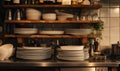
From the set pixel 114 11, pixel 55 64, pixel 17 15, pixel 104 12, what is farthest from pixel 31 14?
pixel 114 11

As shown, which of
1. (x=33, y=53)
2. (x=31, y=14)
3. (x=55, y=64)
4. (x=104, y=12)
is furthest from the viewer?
(x=104, y=12)

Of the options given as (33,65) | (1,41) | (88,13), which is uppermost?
(88,13)

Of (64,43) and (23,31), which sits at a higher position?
(23,31)

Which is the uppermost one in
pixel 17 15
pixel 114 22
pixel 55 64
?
pixel 17 15

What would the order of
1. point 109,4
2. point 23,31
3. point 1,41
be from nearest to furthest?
point 23,31 < point 1,41 < point 109,4

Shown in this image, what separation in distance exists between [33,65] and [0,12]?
81 cm

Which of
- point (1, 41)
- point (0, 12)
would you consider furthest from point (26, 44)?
point (0, 12)

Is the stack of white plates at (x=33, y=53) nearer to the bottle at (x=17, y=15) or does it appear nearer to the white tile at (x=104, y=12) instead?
the bottle at (x=17, y=15)

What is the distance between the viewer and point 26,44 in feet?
8.07

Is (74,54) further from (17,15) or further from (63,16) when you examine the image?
(17,15)

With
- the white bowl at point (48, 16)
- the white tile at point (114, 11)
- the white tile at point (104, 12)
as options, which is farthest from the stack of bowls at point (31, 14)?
the white tile at point (114, 11)

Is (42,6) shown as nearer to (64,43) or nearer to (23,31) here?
(23,31)

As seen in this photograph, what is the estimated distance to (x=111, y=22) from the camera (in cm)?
255

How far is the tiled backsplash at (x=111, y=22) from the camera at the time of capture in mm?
2545
